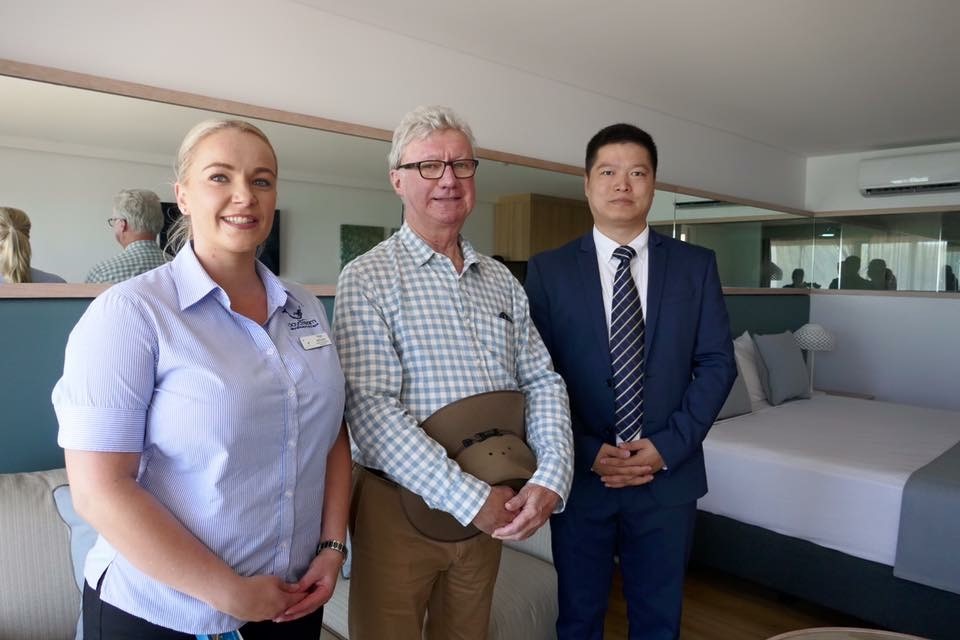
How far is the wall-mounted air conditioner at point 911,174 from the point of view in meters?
4.96

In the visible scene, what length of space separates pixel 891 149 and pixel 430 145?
210 inches

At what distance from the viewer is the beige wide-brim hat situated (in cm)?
131

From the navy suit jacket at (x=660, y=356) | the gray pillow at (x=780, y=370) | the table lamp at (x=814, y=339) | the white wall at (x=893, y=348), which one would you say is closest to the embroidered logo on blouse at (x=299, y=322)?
the navy suit jacket at (x=660, y=356)

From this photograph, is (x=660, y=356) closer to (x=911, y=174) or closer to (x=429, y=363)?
(x=429, y=363)

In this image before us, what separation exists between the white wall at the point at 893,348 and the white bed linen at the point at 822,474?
1.63m

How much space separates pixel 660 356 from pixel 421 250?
2.38 ft

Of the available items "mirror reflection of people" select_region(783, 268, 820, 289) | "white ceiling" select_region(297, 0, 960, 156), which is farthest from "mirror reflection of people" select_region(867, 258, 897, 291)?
"white ceiling" select_region(297, 0, 960, 156)

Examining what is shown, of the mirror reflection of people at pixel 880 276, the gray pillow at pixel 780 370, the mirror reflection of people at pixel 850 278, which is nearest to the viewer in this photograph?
the gray pillow at pixel 780 370

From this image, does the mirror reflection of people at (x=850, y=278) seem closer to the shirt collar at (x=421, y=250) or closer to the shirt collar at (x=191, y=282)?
the shirt collar at (x=421, y=250)

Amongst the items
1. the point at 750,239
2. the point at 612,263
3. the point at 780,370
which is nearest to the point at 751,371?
the point at 780,370

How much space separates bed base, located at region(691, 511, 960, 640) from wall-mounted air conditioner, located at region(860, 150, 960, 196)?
3.56m

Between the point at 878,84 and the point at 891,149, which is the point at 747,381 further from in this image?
the point at 891,149

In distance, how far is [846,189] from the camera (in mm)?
5594

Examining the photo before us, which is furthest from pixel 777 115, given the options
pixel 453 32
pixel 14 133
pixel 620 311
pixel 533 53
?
pixel 14 133
